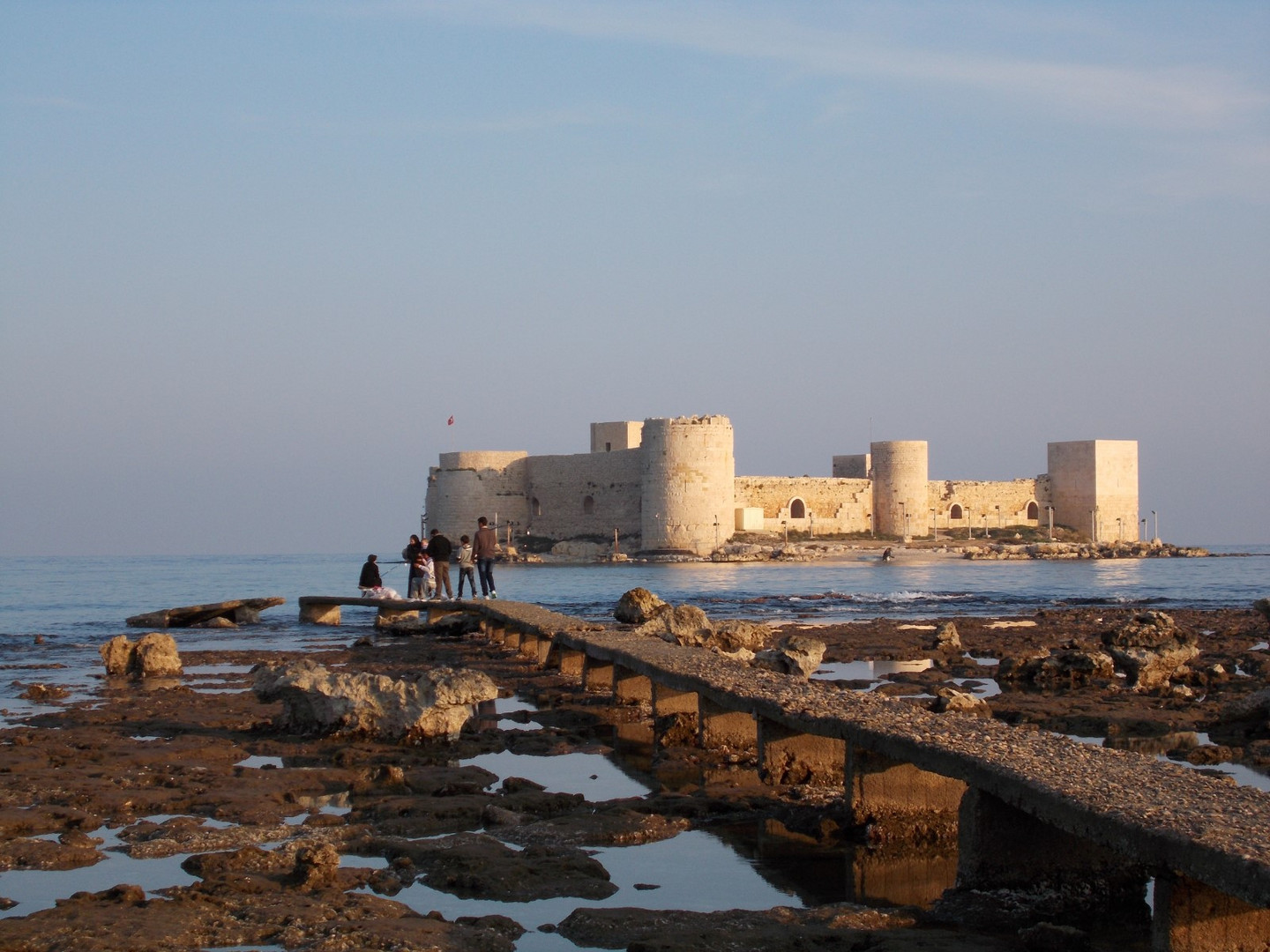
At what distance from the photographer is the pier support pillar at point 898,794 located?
208 inches

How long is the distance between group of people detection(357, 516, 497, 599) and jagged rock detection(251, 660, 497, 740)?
924 cm

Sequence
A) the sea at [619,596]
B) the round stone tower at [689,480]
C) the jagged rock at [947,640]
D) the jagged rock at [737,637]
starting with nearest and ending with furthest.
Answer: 1. the sea at [619,596]
2. the jagged rock at [737,637]
3. the jagged rock at [947,640]
4. the round stone tower at [689,480]

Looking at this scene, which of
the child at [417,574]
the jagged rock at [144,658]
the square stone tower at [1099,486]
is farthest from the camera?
the square stone tower at [1099,486]

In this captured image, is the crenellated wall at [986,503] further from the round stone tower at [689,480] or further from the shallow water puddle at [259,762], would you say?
the shallow water puddle at [259,762]

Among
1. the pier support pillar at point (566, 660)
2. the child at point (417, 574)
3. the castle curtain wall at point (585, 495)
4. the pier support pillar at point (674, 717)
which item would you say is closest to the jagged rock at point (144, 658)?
the pier support pillar at point (566, 660)

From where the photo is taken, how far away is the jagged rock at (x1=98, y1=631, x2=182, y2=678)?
1118cm

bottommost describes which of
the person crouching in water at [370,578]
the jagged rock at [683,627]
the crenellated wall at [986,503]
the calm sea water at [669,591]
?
the calm sea water at [669,591]

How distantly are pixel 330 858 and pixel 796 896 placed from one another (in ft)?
4.98

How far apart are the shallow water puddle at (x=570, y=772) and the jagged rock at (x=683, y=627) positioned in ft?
13.2

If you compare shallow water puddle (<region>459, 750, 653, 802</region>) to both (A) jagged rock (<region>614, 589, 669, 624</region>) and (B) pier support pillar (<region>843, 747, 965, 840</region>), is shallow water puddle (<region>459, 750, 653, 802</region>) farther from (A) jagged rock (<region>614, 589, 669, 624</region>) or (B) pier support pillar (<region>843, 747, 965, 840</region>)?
(A) jagged rock (<region>614, 589, 669, 624</region>)

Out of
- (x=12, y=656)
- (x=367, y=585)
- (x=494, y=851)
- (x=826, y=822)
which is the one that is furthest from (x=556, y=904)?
(x=367, y=585)

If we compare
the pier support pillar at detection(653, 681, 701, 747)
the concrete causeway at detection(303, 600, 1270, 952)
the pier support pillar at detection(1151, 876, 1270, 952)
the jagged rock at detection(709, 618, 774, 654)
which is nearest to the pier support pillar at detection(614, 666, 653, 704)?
the pier support pillar at detection(653, 681, 701, 747)

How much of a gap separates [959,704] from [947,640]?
5.68 m

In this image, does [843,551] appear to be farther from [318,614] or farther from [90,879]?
[90,879]
